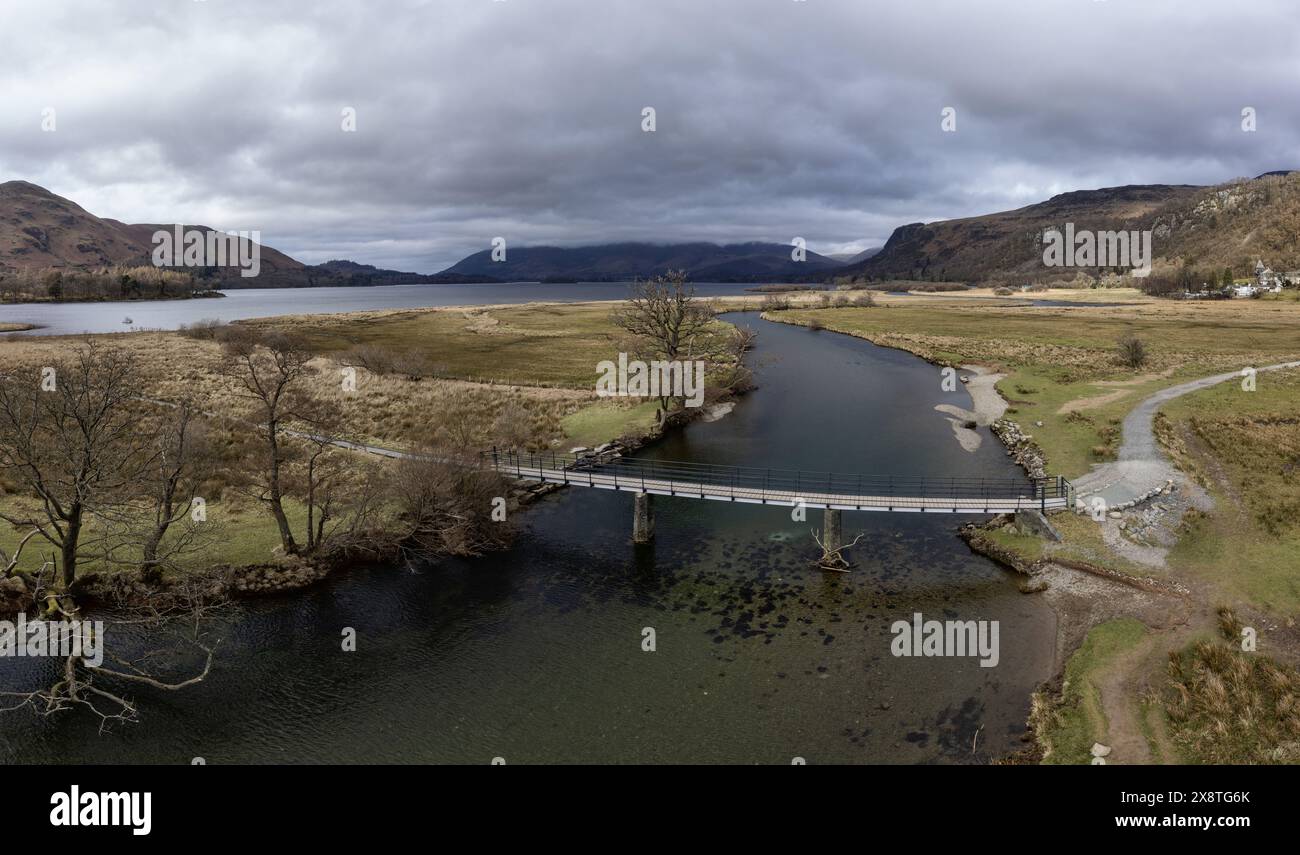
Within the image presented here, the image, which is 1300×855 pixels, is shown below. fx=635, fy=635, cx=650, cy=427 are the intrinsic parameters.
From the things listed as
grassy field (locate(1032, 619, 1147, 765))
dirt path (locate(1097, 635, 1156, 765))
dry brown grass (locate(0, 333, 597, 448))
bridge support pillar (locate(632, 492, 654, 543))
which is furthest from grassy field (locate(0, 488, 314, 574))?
dirt path (locate(1097, 635, 1156, 765))

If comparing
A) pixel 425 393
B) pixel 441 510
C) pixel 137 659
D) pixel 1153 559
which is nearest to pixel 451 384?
pixel 425 393

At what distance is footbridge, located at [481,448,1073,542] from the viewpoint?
3077 cm

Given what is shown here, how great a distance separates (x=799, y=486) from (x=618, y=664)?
736 inches

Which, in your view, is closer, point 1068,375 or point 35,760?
point 35,760

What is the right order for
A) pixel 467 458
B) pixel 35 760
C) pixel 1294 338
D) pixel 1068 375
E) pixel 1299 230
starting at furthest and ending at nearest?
pixel 1299 230 < pixel 1294 338 < pixel 1068 375 < pixel 467 458 < pixel 35 760

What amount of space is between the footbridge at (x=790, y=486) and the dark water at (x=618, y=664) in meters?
2.25

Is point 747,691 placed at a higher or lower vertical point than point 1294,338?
lower

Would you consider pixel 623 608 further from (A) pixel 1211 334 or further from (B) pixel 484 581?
(A) pixel 1211 334

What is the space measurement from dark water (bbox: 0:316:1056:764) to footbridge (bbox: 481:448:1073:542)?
2250 millimetres

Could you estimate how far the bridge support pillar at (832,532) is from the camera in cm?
2995

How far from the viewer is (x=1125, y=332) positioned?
334 ft

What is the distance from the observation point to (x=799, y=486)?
125 ft

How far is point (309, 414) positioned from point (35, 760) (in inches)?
599
